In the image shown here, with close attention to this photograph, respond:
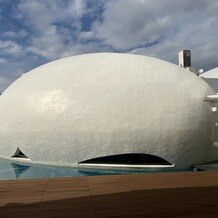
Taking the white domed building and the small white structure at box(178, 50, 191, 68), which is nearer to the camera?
the white domed building

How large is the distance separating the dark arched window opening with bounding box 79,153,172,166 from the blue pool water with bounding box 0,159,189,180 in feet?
1.89

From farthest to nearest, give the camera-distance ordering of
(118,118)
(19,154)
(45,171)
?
(19,154) < (118,118) < (45,171)

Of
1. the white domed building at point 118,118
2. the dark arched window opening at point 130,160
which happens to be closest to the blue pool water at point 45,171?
the white domed building at point 118,118

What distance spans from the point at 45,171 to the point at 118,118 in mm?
3206

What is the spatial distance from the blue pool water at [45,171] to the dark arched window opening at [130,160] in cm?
58

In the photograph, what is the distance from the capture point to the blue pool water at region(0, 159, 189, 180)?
12242 millimetres

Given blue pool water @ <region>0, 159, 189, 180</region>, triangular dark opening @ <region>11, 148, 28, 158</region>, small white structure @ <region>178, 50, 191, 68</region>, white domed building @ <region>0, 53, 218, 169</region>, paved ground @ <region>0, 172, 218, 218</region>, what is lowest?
blue pool water @ <region>0, 159, 189, 180</region>

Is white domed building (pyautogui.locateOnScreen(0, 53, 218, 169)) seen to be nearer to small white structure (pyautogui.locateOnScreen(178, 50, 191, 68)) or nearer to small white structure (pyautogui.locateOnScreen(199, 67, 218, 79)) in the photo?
small white structure (pyautogui.locateOnScreen(178, 50, 191, 68))

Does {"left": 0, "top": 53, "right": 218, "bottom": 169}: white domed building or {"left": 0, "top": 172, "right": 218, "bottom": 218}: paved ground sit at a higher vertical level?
{"left": 0, "top": 53, "right": 218, "bottom": 169}: white domed building

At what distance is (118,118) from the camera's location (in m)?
13.3

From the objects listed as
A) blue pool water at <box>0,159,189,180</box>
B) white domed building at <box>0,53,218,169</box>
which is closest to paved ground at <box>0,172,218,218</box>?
blue pool water at <box>0,159,189,180</box>

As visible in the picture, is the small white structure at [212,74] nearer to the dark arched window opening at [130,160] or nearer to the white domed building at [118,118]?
the white domed building at [118,118]

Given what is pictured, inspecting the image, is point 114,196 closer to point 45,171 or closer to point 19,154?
point 45,171

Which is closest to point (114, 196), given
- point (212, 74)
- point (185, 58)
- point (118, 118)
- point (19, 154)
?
point (118, 118)
